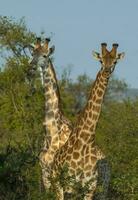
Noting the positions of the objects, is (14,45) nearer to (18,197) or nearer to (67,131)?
(67,131)

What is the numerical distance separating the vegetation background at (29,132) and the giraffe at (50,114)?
11.0 inches

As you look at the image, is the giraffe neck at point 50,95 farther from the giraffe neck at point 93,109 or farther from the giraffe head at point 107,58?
the giraffe head at point 107,58

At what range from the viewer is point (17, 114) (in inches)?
1024

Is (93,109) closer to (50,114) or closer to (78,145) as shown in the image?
(78,145)

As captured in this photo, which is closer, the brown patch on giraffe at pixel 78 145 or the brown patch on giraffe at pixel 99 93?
the brown patch on giraffe at pixel 78 145

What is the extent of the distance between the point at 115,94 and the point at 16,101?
1621 centimetres

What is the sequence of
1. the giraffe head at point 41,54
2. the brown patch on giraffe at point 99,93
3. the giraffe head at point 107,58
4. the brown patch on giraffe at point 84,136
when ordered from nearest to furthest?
the giraffe head at point 107,58 → the brown patch on giraffe at point 84,136 → the brown patch on giraffe at point 99,93 → the giraffe head at point 41,54

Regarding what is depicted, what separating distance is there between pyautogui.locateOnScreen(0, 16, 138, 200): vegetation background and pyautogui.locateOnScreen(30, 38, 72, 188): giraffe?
0.28 metres

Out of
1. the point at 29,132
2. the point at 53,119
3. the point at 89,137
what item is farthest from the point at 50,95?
the point at 29,132

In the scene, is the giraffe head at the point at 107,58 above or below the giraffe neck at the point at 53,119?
above

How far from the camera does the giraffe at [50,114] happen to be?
11.8m

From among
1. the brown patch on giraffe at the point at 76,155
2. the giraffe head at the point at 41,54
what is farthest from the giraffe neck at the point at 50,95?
the brown patch on giraffe at the point at 76,155

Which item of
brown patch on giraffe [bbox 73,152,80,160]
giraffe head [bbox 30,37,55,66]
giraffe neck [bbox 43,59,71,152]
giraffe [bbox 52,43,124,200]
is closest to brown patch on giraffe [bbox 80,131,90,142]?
giraffe [bbox 52,43,124,200]

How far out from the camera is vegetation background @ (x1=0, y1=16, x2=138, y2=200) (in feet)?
27.3
